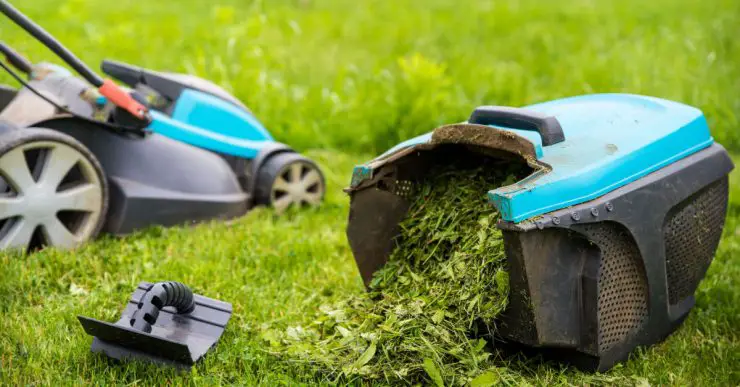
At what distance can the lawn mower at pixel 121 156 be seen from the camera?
133 inches

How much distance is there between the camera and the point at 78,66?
3.61 meters

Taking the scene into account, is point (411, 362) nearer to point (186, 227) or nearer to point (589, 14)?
point (186, 227)

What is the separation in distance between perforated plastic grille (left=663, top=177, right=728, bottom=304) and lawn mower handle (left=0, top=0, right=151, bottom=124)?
2253 mm

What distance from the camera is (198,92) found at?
416 centimetres

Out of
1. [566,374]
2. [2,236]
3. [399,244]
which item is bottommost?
[566,374]

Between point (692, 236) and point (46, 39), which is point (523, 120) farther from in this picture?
point (46, 39)

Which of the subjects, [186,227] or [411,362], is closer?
[411,362]

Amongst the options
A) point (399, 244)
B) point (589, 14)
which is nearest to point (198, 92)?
point (399, 244)

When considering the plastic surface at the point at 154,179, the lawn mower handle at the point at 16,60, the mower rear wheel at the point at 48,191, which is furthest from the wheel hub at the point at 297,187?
the lawn mower handle at the point at 16,60

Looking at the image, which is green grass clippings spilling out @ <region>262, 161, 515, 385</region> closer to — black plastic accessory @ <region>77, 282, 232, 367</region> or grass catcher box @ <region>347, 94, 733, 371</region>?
grass catcher box @ <region>347, 94, 733, 371</region>

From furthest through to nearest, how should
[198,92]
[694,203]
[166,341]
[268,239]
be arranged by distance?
1. [198,92]
2. [268,239]
3. [694,203]
4. [166,341]

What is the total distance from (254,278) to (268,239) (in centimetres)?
42

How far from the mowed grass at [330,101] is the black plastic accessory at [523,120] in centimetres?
75

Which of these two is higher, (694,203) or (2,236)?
(2,236)
